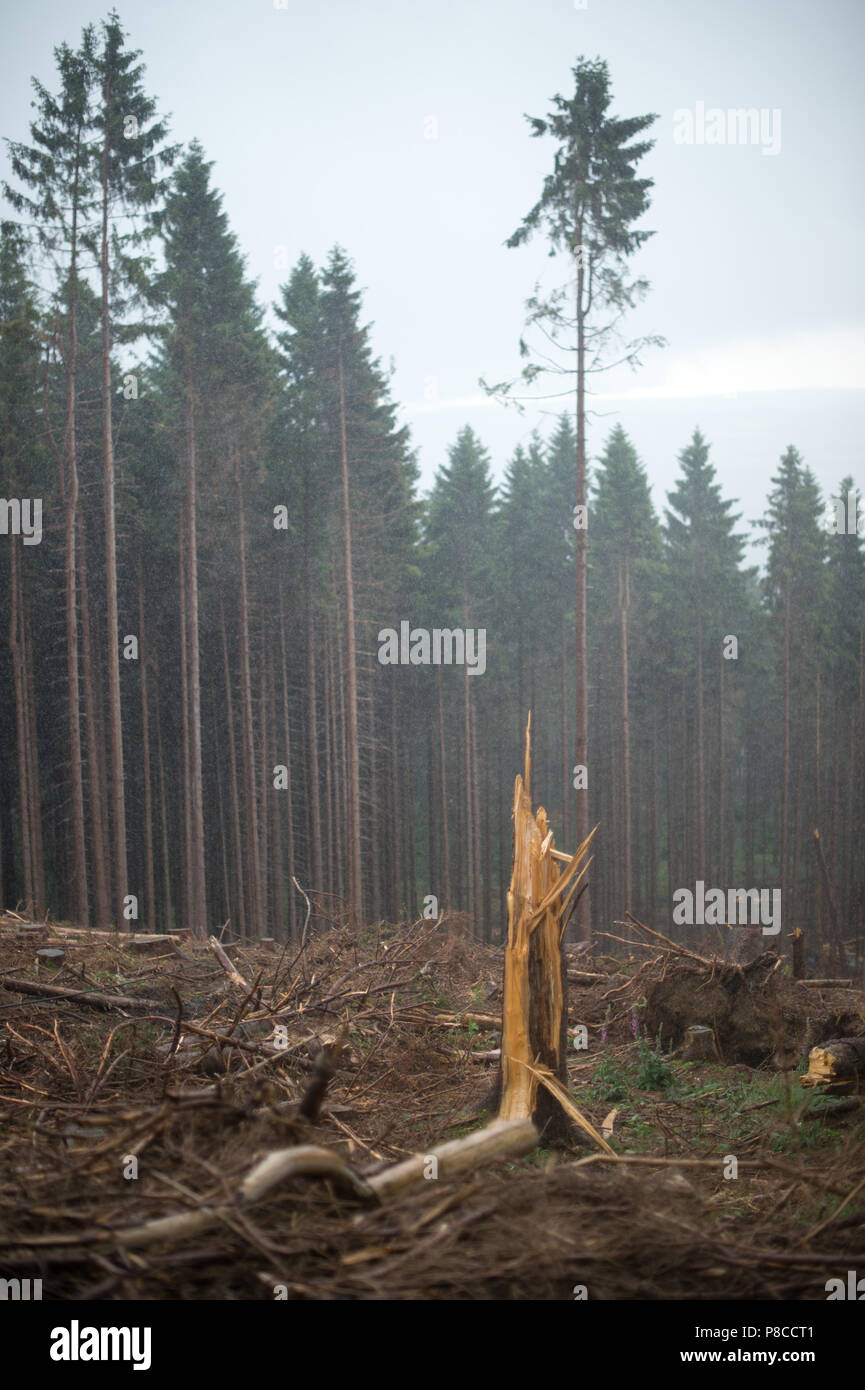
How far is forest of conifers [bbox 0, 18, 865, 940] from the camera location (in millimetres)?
20266

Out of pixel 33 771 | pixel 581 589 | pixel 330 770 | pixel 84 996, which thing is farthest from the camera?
pixel 330 770

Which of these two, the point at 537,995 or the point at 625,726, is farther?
the point at 625,726

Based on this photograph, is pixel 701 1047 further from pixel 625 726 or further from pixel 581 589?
pixel 625 726

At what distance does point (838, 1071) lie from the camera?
6.88m

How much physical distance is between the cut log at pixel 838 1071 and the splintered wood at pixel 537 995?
6.88 ft

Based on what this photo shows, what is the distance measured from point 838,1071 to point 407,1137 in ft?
11.2

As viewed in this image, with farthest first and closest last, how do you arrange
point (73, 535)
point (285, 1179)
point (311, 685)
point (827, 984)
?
point (311, 685)
point (73, 535)
point (827, 984)
point (285, 1179)

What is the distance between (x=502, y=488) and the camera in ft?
135

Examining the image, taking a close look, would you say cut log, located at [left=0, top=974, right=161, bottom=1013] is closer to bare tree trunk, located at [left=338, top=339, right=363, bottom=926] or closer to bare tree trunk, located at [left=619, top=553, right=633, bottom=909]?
bare tree trunk, located at [left=338, top=339, right=363, bottom=926]

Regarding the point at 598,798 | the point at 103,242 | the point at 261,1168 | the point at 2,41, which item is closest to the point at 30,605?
the point at 103,242

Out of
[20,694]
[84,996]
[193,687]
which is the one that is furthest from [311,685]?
[84,996]
